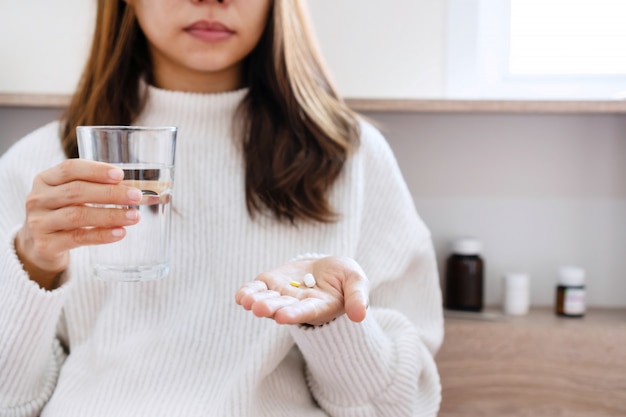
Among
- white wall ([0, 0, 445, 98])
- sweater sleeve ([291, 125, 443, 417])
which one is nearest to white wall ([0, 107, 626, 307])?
white wall ([0, 0, 445, 98])

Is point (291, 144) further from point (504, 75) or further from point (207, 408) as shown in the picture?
point (504, 75)

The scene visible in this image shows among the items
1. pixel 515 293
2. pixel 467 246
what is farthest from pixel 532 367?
pixel 467 246

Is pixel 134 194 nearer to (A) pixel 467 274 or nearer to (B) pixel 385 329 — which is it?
(B) pixel 385 329

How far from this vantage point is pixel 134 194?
2.19 feet

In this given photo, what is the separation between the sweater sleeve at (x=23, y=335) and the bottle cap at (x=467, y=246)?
2.49ft

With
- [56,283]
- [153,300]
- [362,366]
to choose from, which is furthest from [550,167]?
[56,283]

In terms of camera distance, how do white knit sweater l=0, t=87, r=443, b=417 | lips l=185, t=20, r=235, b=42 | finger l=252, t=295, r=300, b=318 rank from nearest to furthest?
finger l=252, t=295, r=300, b=318 < white knit sweater l=0, t=87, r=443, b=417 < lips l=185, t=20, r=235, b=42

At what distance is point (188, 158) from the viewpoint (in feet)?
3.48

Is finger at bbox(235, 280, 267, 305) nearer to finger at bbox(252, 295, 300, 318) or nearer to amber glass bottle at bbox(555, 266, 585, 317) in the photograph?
finger at bbox(252, 295, 300, 318)

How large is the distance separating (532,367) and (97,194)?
3.22 ft

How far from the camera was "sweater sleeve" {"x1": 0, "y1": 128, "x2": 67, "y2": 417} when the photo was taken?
0.83m

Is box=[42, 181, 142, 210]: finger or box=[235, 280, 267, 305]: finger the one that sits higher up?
box=[42, 181, 142, 210]: finger

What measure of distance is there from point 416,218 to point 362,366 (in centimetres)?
31

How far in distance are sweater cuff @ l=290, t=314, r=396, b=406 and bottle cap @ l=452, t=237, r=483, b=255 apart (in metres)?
0.49
